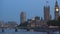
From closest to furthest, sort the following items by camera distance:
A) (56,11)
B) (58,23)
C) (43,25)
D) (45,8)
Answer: (58,23)
(43,25)
(56,11)
(45,8)

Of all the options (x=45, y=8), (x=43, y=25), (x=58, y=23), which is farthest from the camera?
(x=45, y=8)

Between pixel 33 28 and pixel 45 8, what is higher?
pixel 45 8

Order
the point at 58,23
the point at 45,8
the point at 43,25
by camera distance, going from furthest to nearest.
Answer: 1. the point at 45,8
2. the point at 43,25
3. the point at 58,23

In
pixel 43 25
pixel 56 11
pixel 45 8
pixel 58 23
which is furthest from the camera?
pixel 45 8

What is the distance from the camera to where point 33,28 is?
141 feet

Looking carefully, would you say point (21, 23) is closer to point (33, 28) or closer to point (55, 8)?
point (33, 28)

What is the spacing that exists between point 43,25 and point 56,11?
189 inches

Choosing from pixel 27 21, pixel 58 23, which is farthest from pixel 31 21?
pixel 58 23

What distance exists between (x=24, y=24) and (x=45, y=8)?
760cm

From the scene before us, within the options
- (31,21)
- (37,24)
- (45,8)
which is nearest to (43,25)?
(37,24)

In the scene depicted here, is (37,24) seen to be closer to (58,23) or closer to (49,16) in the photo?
(49,16)

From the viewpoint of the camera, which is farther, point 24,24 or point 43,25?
point 24,24

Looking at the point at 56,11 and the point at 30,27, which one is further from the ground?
the point at 56,11

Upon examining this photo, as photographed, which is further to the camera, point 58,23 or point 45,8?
point 45,8
